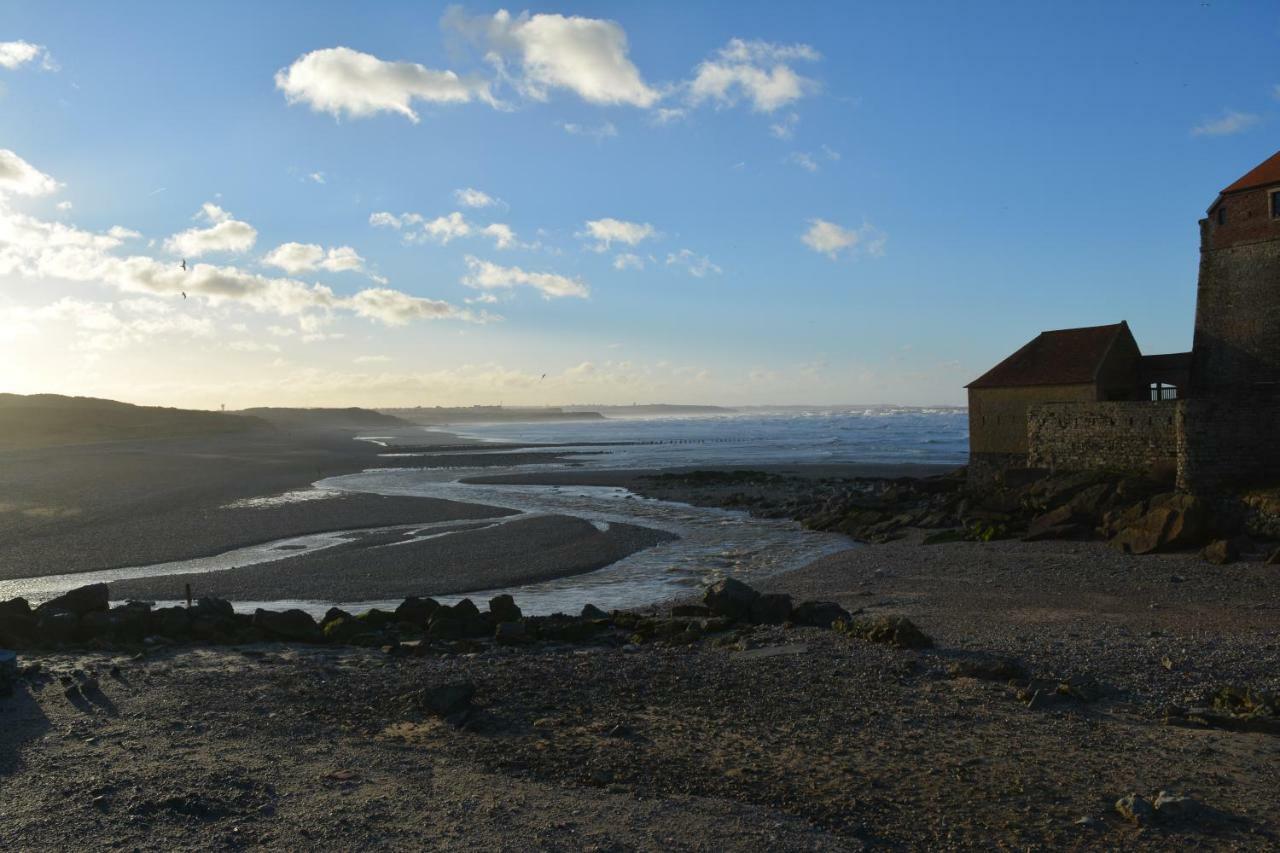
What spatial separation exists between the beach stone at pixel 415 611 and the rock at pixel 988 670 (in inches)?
316

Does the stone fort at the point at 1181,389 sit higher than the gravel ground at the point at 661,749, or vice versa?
the stone fort at the point at 1181,389

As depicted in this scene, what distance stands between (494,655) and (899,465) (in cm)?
3946

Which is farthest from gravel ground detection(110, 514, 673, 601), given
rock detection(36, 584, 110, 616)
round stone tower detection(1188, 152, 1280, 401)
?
round stone tower detection(1188, 152, 1280, 401)

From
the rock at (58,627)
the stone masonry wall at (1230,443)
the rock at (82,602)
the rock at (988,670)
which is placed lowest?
the rock at (988,670)

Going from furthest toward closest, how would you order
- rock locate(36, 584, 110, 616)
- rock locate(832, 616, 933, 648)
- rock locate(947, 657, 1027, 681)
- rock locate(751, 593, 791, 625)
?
rock locate(36, 584, 110, 616), rock locate(751, 593, 791, 625), rock locate(832, 616, 933, 648), rock locate(947, 657, 1027, 681)

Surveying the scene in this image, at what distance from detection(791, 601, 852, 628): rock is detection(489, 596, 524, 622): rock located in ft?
14.2

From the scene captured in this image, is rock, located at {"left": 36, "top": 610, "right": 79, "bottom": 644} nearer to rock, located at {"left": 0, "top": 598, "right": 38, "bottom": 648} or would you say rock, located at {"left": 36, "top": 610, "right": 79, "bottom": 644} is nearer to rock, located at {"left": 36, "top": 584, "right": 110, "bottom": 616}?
rock, located at {"left": 0, "top": 598, "right": 38, "bottom": 648}

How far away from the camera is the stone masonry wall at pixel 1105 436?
73.3ft

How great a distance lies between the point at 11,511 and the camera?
28.3 m

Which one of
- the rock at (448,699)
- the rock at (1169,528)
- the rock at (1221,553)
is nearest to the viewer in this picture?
the rock at (448,699)

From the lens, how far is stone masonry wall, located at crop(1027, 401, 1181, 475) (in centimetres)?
2234

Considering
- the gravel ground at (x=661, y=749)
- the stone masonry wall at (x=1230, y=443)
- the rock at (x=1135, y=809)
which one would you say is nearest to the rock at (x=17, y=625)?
the gravel ground at (x=661, y=749)

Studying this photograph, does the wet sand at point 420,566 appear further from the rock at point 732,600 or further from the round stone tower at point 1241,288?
the round stone tower at point 1241,288

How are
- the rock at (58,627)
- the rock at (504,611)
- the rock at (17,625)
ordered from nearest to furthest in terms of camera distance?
the rock at (17,625) < the rock at (58,627) < the rock at (504,611)
